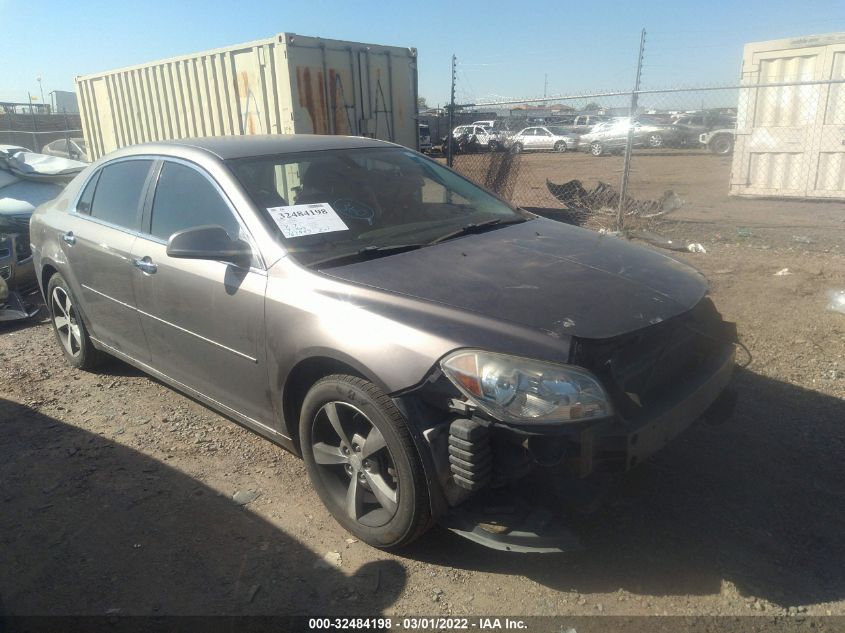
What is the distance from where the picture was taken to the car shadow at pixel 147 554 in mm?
2531

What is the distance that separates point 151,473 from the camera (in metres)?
3.46

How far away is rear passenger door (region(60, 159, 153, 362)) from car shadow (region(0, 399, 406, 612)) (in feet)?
2.84

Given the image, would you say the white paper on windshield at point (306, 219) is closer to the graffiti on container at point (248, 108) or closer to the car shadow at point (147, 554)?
the car shadow at point (147, 554)

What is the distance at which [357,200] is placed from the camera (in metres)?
3.46

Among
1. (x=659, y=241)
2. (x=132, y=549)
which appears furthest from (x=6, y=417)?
(x=659, y=241)

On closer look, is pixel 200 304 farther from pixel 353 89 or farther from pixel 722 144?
pixel 722 144

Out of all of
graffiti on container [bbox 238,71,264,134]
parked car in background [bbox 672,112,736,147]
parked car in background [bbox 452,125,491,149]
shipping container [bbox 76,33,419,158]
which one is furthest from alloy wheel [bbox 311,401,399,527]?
parked car in background [bbox 672,112,736,147]

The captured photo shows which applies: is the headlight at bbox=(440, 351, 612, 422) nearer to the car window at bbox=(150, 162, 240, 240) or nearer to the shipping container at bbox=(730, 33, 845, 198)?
the car window at bbox=(150, 162, 240, 240)

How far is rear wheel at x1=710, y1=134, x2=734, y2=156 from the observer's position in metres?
25.0

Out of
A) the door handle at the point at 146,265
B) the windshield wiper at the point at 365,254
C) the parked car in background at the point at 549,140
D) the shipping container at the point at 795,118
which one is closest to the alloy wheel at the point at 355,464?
the windshield wiper at the point at 365,254

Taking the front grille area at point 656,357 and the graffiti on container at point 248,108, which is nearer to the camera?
the front grille area at point 656,357

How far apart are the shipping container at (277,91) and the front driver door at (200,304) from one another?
4968mm

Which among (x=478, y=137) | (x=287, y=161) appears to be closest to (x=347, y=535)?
(x=287, y=161)

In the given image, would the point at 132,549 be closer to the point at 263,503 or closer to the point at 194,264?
the point at 263,503
